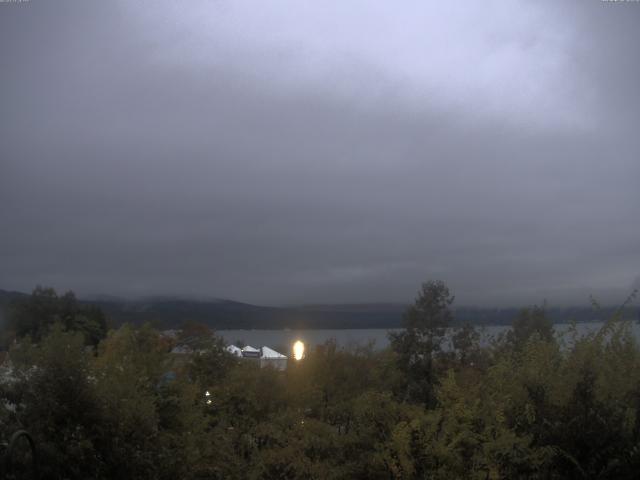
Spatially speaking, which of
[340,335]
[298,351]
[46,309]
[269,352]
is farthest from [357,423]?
[46,309]

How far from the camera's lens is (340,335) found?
1455 inches

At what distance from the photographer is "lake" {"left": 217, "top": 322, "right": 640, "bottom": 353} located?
16.7 metres

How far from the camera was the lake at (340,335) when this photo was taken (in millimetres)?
16692

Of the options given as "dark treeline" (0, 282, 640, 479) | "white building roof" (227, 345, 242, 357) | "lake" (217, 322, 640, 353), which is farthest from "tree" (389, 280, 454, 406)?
"dark treeline" (0, 282, 640, 479)

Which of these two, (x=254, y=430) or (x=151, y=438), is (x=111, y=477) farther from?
(x=254, y=430)

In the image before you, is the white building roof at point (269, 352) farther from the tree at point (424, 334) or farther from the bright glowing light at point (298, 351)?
the bright glowing light at point (298, 351)

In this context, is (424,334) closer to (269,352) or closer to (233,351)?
(233,351)

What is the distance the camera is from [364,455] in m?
12.9

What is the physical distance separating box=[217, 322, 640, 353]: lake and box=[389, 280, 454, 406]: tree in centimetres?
124

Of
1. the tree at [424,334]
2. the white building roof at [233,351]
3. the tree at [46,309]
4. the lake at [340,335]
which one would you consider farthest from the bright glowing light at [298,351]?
the tree at [46,309]

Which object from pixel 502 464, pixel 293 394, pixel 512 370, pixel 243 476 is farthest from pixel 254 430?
pixel 502 464

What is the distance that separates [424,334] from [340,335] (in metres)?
5.84

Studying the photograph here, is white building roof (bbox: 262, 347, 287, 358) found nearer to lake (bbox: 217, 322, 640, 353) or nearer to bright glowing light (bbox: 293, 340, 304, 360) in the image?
lake (bbox: 217, 322, 640, 353)

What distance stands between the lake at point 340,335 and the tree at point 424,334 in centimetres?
124
